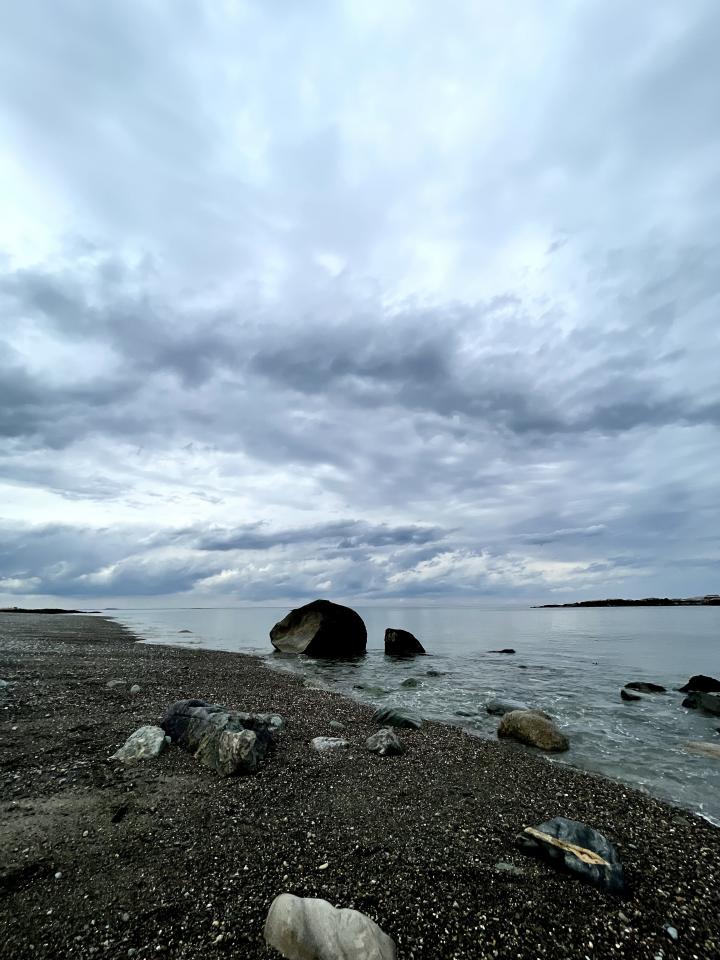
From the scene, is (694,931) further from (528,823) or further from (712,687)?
(712,687)

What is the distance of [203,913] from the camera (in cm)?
445

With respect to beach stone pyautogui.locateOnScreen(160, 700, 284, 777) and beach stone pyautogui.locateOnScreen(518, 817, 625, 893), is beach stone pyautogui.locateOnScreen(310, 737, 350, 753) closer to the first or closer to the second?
beach stone pyautogui.locateOnScreen(160, 700, 284, 777)

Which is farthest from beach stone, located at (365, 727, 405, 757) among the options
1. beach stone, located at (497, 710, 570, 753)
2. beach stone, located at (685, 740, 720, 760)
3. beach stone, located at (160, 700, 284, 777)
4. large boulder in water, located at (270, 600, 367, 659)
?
large boulder in water, located at (270, 600, 367, 659)

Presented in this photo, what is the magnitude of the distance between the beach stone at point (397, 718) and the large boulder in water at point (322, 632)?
927 inches

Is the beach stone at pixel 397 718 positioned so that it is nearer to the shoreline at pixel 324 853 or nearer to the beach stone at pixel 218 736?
the shoreline at pixel 324 853

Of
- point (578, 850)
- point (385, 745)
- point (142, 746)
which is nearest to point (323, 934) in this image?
point (578, 850)

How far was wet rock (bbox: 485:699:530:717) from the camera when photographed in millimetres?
16031

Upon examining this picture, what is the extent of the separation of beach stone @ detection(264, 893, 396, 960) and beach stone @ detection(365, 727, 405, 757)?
6108 mm

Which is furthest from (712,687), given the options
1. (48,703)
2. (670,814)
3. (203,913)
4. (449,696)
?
(48,703)

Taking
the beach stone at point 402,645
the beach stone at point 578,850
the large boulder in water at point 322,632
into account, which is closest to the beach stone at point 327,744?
the beach stone at point 578,850

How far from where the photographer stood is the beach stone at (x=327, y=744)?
9914 mm

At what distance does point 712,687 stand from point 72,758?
24.9 meters

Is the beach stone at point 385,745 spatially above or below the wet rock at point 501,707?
above

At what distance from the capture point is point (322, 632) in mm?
36344
